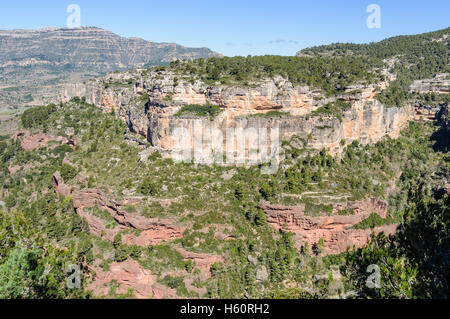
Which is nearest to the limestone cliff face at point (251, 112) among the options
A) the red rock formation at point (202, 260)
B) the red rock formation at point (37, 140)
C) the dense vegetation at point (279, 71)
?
the dense vegetation at point (279, 71)

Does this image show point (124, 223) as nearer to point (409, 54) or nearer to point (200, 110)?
point (200, 110)

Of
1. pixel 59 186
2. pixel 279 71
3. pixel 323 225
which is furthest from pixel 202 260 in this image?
pixel 279 71

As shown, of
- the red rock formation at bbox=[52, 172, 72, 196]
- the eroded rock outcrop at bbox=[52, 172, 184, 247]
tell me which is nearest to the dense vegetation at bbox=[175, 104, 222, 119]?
the eroded rock outcrop at bbox=[52, 172, 184, 247]

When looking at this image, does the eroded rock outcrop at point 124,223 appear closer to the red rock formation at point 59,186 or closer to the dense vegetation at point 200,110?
the red rock formation at point 59,186

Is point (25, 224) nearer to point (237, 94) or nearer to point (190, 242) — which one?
point (190, 242)

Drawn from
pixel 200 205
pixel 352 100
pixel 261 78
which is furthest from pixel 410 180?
pixel 200 205

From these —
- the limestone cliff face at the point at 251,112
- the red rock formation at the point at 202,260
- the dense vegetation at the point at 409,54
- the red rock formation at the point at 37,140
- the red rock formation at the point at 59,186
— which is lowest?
the red rock formation at the point at 202,260

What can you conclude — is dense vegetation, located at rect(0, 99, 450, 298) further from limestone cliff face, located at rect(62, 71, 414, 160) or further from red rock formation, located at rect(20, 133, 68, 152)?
red rock formation, located at rect(20, 133, 68, 152)
